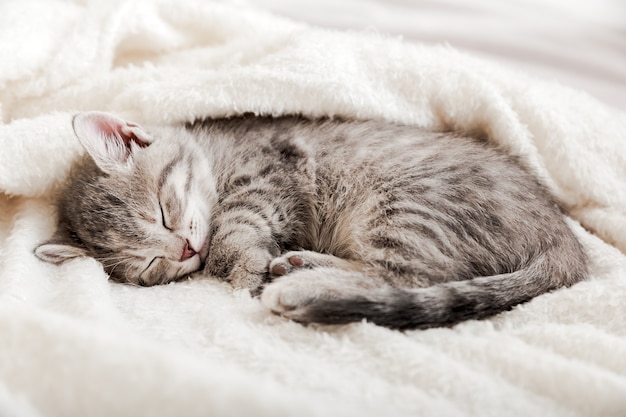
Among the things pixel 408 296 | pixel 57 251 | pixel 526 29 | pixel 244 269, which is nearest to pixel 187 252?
pixel 244 269

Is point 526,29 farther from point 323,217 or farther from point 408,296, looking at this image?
point 408,296

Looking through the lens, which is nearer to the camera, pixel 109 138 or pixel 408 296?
pixel 408 296

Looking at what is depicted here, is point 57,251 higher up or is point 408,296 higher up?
point 408,296

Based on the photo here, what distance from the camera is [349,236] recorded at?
4.18 feet

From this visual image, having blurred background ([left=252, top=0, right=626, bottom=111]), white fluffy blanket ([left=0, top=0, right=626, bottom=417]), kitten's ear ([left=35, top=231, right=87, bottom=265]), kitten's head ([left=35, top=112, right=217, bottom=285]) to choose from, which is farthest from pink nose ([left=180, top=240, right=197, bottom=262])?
blurred background ([left=252, top=0, right=626, bottom=111])

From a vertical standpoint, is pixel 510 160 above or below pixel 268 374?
above

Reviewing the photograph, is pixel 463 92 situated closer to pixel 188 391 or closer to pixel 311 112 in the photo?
pixel 311 112

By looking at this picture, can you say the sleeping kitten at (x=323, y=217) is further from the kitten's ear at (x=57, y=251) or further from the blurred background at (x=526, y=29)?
the blurred background at (x=526, y=29)

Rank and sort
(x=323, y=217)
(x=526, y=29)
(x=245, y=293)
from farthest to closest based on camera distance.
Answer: (x=526, y=29)
(x=323, y=217)
(x=245, y=293)

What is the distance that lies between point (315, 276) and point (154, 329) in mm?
320

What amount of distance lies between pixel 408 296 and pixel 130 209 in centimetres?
67

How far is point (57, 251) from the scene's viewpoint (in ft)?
3.87

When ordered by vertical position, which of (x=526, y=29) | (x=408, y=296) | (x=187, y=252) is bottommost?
(x=187, y=252)

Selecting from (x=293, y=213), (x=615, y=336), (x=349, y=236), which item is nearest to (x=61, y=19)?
(x=293, y=213)
